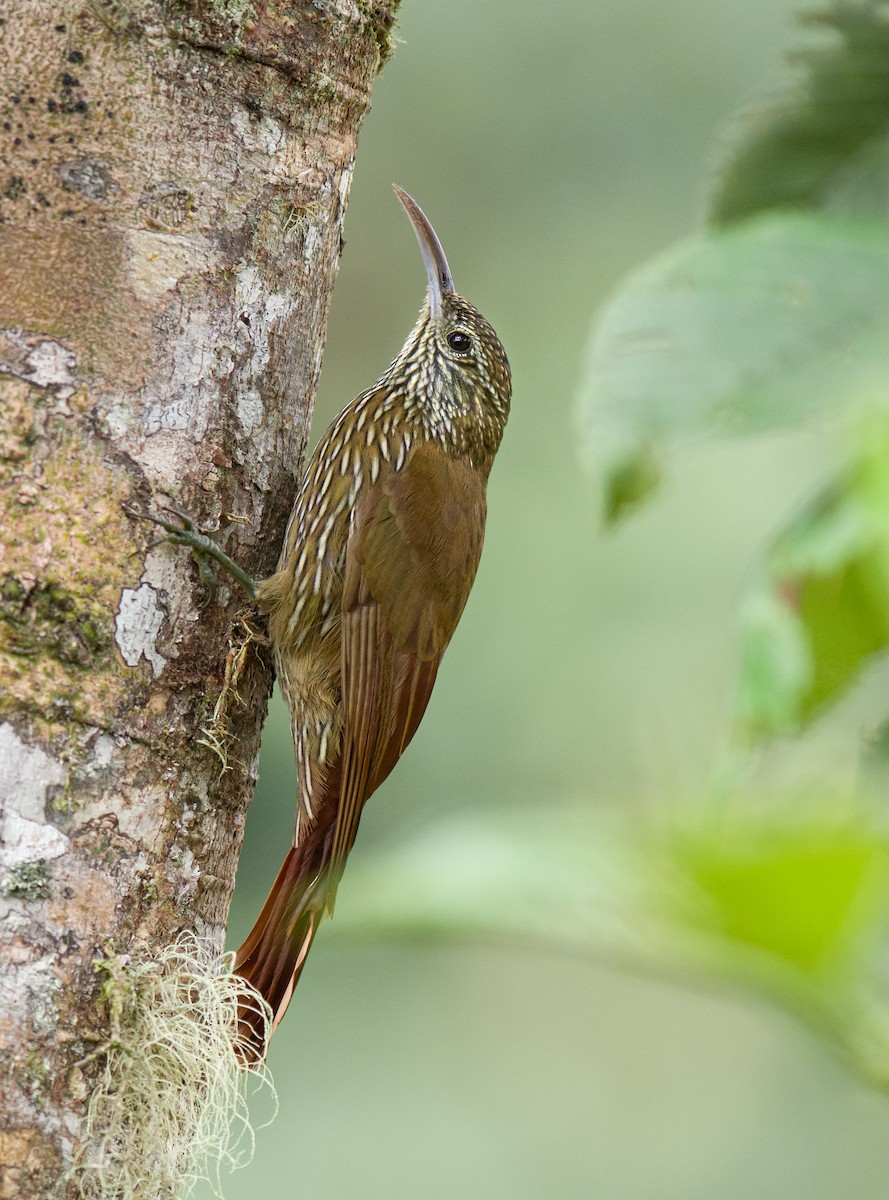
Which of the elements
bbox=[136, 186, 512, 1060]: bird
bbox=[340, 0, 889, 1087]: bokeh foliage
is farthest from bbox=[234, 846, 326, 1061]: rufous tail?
bbox=[340, 0, 889, 1087]: bokeh foliage

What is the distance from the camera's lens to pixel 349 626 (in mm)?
2820

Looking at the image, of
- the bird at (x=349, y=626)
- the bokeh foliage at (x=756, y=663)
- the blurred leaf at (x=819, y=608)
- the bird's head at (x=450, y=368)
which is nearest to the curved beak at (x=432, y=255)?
the bird's head at (x=450, y=368)

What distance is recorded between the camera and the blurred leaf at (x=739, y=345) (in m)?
0.56

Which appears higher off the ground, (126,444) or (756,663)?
(126,444)

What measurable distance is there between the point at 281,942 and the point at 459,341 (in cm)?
158

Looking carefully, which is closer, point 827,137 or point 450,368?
point 827,137

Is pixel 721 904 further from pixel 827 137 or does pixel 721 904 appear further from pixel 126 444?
pixel 126 444

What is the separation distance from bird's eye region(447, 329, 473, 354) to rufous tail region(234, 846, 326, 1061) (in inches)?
55.0

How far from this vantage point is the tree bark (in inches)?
71.9

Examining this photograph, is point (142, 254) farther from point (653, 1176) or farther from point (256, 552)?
point (653, 1176)

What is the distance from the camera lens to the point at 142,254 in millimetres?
2078

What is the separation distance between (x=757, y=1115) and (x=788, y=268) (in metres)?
7.19

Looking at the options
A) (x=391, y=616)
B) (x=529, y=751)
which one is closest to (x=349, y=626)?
(x=391, y=616)

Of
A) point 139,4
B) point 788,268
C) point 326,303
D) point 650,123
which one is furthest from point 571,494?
point 788,268
